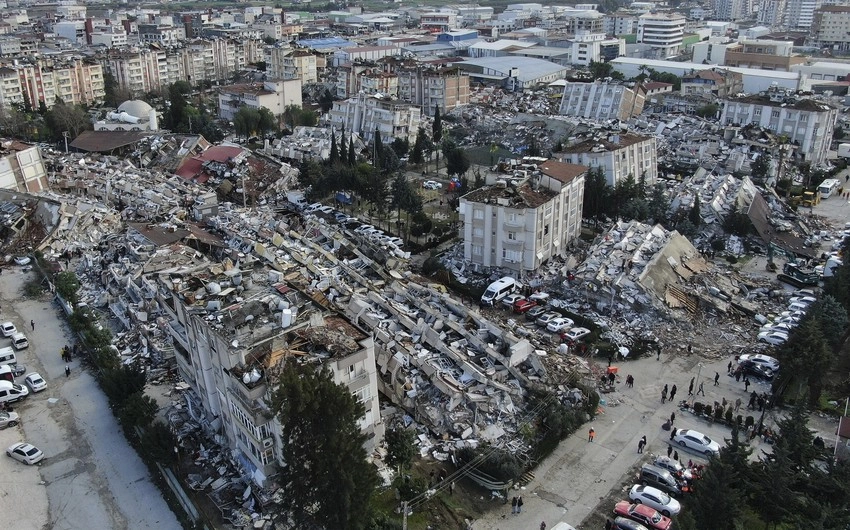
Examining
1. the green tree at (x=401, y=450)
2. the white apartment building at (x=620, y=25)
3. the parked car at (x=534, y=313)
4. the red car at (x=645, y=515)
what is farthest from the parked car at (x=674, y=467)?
the white apartment building at (x=620, y=25)

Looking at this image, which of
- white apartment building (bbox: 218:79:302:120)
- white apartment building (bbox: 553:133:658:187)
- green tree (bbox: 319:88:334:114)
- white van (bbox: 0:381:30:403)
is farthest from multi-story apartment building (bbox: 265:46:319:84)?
white van (bbox: 0:381:30:403)

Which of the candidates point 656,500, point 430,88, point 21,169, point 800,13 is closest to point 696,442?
point 656,500

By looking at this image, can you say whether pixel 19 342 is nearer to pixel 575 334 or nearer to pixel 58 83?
pixel 575 334

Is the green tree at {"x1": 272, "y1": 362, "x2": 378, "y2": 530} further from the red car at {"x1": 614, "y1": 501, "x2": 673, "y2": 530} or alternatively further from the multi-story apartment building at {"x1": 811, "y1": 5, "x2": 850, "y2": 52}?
the multi-story apartment building at {"x1": 811, "y1": 5, "x2": 850, "y2": 52}

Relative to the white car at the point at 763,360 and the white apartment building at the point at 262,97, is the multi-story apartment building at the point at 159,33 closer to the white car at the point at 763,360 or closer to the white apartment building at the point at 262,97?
the white apartment building at the point at 262,97

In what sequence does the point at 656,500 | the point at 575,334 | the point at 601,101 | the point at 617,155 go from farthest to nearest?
the point at 601,101 < the point at 617,155 < the point at 575,334 < the point at 656,500
